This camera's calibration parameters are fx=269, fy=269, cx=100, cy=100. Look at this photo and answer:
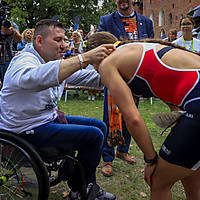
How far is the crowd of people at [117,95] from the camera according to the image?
1.65 metres

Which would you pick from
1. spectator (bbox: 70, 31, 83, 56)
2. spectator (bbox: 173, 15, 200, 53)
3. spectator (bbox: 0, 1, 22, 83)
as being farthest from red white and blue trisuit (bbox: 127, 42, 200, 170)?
spectator (bbox: 70, 31, 83, 56)

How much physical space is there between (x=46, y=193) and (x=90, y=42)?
4.02ft

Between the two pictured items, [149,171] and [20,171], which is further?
[20,171]

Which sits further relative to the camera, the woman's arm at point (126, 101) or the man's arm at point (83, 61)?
the man's arm at point (83, 61)

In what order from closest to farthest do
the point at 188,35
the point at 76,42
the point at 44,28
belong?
the point at 44,28 → the point at 188,35 → the point at 76,42

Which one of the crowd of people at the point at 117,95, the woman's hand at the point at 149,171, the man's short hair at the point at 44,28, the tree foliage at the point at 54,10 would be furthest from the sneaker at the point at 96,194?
the tree foliage at the point at 54,10

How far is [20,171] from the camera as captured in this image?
211 cm

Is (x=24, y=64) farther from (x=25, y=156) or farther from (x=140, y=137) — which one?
(x=140, y=137)

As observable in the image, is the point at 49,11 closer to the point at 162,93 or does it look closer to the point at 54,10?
the point at 54,10

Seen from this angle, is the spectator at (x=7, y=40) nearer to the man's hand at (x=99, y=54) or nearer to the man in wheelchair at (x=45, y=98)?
the man in wheelchair at (x=45, y=98)

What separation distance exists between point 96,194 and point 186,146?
1241mm

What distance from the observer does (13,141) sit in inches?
78.0

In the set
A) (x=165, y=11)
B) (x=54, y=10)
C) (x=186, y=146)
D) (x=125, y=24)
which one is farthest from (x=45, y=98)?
(x=165, y=11)

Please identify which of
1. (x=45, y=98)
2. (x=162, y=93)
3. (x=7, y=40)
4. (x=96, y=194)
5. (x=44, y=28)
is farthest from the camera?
(x=7, y=40)
